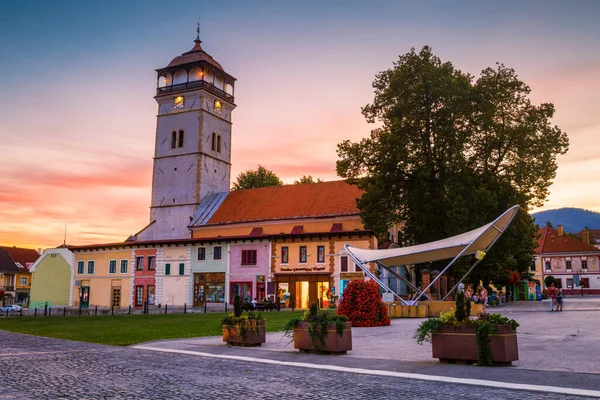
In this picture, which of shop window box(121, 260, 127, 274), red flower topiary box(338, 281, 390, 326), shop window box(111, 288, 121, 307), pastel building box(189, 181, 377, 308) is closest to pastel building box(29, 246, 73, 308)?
shop window box(111, 288, 121, 307)

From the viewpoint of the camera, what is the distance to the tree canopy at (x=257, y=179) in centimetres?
7619

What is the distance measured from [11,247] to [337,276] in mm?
79163

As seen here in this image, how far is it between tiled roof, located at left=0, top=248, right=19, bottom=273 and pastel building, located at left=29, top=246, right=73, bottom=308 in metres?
33.1

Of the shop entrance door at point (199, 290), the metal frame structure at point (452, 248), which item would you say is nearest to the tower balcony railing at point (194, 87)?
the shop entrance door at point (199, 290)

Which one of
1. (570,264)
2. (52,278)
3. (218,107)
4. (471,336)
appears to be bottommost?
(471,336)

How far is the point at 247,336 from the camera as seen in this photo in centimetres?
1530

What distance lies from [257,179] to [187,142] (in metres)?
14.9

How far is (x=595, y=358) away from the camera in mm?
11398

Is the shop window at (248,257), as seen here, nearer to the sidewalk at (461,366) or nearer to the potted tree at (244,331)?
the sidewalk at (461,366)

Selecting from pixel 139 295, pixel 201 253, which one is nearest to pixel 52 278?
pixel 139 295

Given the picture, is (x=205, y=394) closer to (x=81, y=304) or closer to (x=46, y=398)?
(x=46, y=398)

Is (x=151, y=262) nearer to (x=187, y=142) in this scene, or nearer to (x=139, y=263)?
(x=139, y=263)

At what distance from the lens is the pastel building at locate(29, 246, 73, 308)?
60812 mm

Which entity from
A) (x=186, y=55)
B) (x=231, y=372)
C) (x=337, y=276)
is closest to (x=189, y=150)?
(x=186, y=55)
